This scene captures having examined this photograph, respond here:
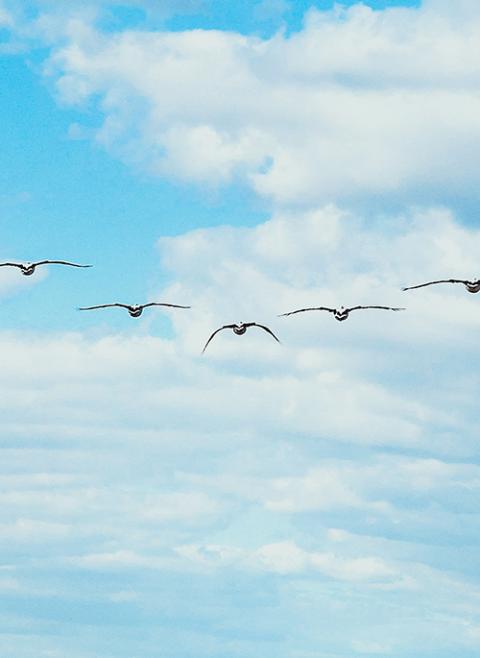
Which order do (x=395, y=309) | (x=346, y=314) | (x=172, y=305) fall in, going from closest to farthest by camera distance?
1. (x=395, y=309)
2. (x=172, y=305)
3. (x=346, y=314)

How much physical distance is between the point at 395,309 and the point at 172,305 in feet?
63.8

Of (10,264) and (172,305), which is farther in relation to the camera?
(10,264)

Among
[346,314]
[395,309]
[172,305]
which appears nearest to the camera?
[395,309]

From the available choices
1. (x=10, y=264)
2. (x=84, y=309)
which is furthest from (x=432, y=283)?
(x=10, y=264)

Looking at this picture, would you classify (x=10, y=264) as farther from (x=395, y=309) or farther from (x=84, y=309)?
(x=395, y=309)

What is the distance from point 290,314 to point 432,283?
41.0ft

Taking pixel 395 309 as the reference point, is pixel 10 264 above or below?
above

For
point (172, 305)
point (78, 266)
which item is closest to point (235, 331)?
point (172, 305)

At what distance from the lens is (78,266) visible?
384 feet

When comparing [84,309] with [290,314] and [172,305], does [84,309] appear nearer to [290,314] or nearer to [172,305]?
[172,305]

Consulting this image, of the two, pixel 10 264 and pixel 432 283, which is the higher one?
pixel 10 264

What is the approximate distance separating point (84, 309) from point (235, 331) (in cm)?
1576

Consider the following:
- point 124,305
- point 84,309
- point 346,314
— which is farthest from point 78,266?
point 346,314

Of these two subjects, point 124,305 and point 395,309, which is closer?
point 395,309
